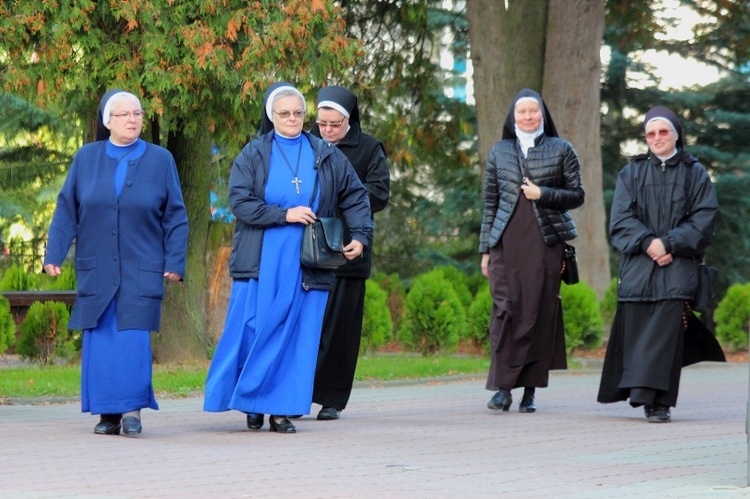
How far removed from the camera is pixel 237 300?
8.63 metres

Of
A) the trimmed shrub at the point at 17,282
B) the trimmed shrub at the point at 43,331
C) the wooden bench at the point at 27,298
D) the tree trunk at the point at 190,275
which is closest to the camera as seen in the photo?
the tree trunk at the point at 190,275

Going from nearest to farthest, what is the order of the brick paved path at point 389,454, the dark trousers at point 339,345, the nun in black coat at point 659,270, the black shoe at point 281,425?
the brick paved path at point 389,454, the black shoe at point 281,425, the dark trousers at point 339,345, the nun in black coat at point 659,270

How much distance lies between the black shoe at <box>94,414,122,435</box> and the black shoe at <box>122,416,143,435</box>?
66mm

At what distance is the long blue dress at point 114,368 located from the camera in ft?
27.2

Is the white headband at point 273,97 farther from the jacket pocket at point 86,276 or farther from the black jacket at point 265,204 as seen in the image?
the jacket pocket at point 86,276

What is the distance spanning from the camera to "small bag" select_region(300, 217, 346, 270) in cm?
850

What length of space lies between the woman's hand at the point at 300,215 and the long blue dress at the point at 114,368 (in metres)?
1.07

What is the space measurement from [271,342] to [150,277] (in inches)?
31.5

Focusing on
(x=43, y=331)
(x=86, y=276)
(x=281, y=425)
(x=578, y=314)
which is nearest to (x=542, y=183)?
(x=281, y=425)

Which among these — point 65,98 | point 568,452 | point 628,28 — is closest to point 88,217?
point 568,452

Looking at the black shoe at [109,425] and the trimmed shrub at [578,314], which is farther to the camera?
the trimmed shrub at [578,314]

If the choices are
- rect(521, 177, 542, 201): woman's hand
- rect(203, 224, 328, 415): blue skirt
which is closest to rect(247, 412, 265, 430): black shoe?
rect(203, 224, 328, 415): blue skirt

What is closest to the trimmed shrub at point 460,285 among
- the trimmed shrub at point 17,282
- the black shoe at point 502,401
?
the trimmed shrub at point 17,282

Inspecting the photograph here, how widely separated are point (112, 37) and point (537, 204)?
5.25 metres
